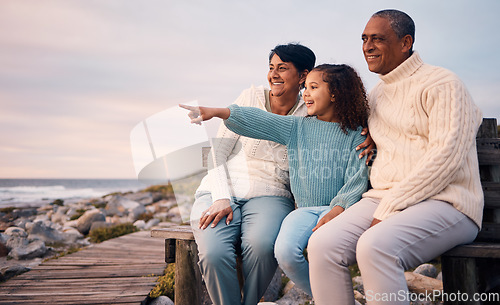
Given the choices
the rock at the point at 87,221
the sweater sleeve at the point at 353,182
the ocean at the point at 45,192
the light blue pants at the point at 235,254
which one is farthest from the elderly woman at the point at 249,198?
the ocean at the point at 45,192

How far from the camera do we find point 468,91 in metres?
1.98

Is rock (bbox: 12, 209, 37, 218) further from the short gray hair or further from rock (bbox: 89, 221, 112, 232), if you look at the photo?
the short gray hair

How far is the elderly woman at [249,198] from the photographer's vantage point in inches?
84.8

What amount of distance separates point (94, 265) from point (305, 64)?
3504 mm

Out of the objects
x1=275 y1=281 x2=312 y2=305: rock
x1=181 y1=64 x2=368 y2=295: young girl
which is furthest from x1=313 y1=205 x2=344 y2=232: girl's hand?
x1=275 y1=281 x2=312 y2=305: rock

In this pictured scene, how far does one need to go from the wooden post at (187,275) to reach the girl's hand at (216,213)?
0.66 feet

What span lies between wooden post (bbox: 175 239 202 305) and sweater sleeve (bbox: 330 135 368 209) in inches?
35.7

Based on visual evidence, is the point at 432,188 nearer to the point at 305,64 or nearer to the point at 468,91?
the point at 468,91

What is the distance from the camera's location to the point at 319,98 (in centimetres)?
238

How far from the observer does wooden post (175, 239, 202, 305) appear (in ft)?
7.95

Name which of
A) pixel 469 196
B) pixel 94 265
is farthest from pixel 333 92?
pixel 94 265

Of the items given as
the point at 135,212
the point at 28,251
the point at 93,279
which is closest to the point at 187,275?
the point at 93,279

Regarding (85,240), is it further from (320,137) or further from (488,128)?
(488,128)

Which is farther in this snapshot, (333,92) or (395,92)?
(333,92)
